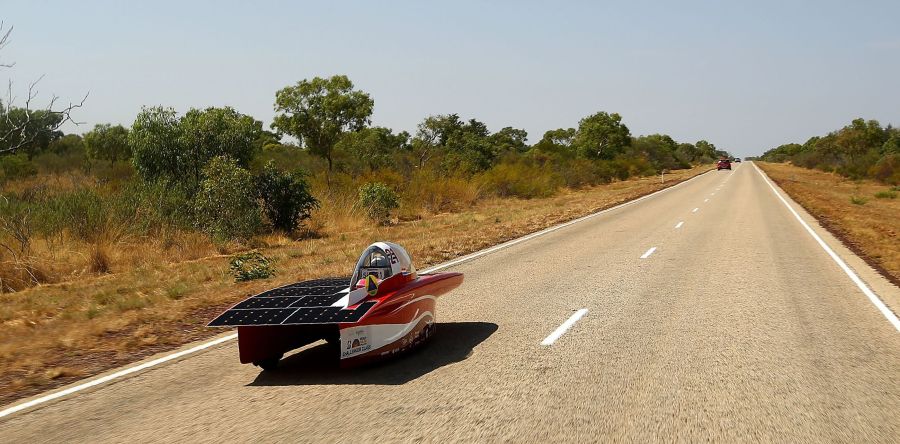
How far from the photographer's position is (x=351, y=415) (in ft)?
17.2

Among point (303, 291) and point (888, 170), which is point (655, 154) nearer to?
point (888, 170)

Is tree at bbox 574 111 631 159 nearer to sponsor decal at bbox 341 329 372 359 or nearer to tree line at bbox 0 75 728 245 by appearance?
tree line at bbox 0 75 728 245

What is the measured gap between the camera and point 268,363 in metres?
6.76

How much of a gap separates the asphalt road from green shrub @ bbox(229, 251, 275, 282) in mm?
4190

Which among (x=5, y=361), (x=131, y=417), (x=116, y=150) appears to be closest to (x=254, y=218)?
(x=5, y=361)

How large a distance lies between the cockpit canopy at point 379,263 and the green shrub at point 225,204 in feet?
45.5

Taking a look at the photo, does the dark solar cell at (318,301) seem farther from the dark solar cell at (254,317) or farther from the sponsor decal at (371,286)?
the sponsor decal at (371,286)

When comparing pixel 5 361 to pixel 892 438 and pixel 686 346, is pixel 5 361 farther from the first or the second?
pixel 892 438

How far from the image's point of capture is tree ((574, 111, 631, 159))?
3423 inches

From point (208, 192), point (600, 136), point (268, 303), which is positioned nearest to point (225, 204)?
point (208, 192)

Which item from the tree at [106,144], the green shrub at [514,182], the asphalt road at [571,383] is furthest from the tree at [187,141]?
the tree at [106,144]

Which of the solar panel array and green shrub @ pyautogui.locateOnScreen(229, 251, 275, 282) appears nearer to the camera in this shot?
the solar panel array

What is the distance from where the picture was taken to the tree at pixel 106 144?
50.6 meters

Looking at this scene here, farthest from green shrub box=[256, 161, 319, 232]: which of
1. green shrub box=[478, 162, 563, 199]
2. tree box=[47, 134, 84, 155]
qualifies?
tree box=[47, 134, 84, 155]
